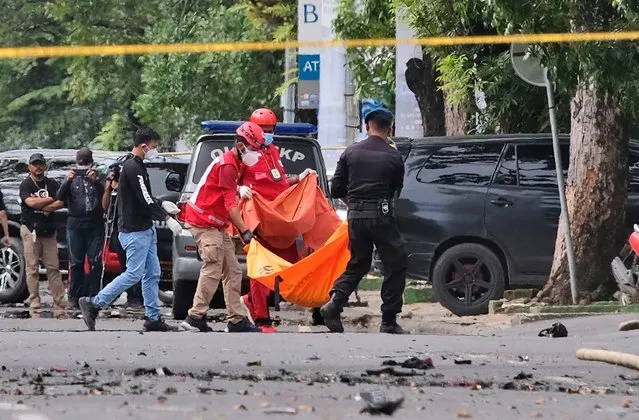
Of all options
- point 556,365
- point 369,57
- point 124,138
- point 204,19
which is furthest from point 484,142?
point 124,138

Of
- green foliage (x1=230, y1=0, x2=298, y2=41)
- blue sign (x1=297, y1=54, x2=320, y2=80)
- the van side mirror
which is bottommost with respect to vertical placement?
the van side mirror

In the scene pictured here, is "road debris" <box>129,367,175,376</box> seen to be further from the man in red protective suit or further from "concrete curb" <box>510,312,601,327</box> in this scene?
"concrete curb" <box>510,312,601,327</box>

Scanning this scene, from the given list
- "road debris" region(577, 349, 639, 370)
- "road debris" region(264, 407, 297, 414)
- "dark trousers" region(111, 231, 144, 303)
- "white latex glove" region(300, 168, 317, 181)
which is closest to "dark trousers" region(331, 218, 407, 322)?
"white latex glove" region(300, 168, 317, 181)

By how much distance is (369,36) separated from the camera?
2494 centimetres

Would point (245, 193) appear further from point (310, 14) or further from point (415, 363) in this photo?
point (310, 14)

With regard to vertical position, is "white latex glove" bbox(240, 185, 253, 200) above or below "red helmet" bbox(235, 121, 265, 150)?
below

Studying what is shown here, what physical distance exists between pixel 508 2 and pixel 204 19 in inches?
933

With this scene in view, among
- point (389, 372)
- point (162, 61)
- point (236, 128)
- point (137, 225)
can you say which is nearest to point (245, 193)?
point (137, 225)

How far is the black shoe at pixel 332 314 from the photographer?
49.2 feet

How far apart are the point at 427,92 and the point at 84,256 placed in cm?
656

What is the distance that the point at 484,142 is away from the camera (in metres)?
18.5

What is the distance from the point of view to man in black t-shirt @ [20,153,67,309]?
64.5 ft

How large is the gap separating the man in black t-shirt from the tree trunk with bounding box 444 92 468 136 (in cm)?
564

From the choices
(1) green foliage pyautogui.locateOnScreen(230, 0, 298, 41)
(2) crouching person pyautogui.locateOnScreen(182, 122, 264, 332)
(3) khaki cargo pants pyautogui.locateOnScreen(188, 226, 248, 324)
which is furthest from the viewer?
(1) green foliage pyautogui.locateOnScreen(230, 0, 298, 41)
